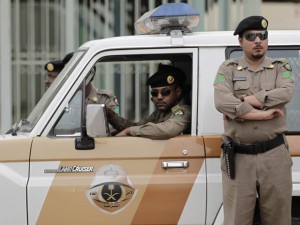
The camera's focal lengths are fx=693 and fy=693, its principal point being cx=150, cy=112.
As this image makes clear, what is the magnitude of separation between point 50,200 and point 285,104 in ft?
5.08

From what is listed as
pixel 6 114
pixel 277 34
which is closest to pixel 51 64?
pixel 277 34

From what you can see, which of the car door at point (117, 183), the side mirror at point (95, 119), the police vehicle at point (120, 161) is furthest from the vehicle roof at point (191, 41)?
the car door at point (117, 183)

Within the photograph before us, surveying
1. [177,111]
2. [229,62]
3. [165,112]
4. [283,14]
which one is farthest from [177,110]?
[283,14]

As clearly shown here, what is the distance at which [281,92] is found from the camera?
13.4ft

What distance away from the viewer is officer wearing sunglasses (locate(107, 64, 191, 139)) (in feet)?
14.4

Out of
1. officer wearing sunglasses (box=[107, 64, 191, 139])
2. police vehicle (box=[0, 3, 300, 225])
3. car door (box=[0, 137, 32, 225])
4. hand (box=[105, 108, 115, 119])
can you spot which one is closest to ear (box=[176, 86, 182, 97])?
officer wearing sunglasses (box=[107, 64, 191, 139])

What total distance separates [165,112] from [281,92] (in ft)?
3.37

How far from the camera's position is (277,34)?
4508 millimetres

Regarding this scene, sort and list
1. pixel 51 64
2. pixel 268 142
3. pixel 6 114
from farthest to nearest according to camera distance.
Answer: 1. pixel 6 114
2. pixel 51 64
3. pixel 268 142

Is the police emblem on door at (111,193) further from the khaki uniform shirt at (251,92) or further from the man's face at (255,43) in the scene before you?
the man's face at (255,43)

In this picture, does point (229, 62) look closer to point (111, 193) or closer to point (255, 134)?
point (255, 134)

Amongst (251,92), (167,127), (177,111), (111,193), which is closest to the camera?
(251,92)

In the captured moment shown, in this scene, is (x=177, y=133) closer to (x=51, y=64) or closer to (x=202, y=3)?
(x=51, y=64)

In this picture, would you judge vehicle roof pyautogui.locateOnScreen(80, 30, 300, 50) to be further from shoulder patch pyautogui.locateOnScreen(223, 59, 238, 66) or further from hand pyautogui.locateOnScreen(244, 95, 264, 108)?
hand pyautogui.locateOnScreen(244, 95, 264, 108)
